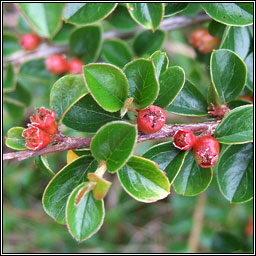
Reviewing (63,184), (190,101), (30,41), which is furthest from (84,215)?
(30,41)

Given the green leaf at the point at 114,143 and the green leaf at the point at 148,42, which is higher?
the green leaf at the point at 148,42

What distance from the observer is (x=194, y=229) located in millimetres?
2375

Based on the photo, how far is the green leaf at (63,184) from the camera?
1053mm

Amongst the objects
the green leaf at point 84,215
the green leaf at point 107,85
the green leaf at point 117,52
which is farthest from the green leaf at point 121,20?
the green leaf at point 84,215

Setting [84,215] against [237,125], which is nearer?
[84,215]

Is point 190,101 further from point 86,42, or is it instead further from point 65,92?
point 86,42

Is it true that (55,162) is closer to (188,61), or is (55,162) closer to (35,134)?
(188,61)

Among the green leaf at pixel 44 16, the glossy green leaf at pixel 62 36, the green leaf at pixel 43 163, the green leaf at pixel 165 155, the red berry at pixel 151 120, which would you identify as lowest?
the green leaf at pixel 43 163

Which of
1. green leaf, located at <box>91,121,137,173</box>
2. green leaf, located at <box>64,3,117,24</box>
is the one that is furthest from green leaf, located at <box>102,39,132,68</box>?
green leaf, located at <box>91,121,137,173</box>

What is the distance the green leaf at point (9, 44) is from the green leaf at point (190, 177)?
126 centimetres

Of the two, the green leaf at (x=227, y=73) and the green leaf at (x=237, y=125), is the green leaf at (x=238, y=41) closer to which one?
the green leaf at (x=227, y=73)

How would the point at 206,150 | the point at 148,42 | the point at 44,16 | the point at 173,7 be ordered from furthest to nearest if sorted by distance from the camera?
1. the point at 148,42
2. the point at 173,7
3. the point at 206,150
4. the point at 44,16

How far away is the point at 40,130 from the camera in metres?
1.01

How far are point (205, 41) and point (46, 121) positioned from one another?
932 millimetres
